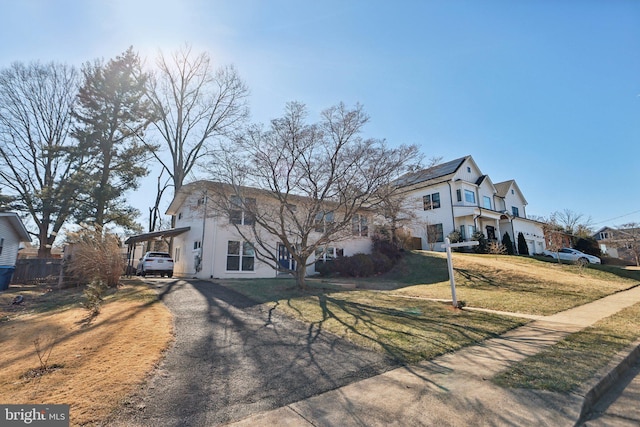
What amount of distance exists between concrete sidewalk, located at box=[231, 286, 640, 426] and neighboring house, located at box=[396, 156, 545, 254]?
20099 mm

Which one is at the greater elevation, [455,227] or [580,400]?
[455,227]

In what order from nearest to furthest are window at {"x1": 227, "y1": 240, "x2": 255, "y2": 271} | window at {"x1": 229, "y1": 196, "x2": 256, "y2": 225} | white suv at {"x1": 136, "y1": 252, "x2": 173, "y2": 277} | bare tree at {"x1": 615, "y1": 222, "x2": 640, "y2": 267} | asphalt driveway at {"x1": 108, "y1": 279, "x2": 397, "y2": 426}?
asphalt driveway at {"x1": 108, "y1": 279, "x2": 397, "y2": 426} → window at {"x1": 229, "y1": 196, "x2": 256, "y2": 225} → window at {"x1": 227, "y1": 240, "x2": 255, "y2": 271} → white suv at {"x1": 136, "y1": 252, "x2": 173, "y2": 277} → bare tree at {"x1": 615, "y1": 222, "x2": 640, "y2": 267}

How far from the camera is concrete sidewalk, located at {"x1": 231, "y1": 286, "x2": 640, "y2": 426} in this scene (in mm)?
2892

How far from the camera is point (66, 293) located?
11.9 m

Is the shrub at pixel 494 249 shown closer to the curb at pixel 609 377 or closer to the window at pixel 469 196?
the window at pixel 469 196

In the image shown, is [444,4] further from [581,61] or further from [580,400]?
[580,400]

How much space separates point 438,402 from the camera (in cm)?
322

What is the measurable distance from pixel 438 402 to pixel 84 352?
536 cm

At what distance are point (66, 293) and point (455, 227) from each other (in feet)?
83.9

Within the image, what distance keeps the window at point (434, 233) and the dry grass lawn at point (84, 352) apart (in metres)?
21.4

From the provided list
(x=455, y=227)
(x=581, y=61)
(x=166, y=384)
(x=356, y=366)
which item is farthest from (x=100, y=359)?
(x=455, y=227)

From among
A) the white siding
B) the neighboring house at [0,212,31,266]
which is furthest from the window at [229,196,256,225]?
the white siding

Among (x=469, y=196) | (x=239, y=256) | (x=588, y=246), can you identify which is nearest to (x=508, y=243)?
(x=469, y=196)

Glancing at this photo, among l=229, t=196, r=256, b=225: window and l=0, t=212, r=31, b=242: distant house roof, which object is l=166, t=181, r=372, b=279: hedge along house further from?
l=0, t=212, r=31, b=242: distant house roof
